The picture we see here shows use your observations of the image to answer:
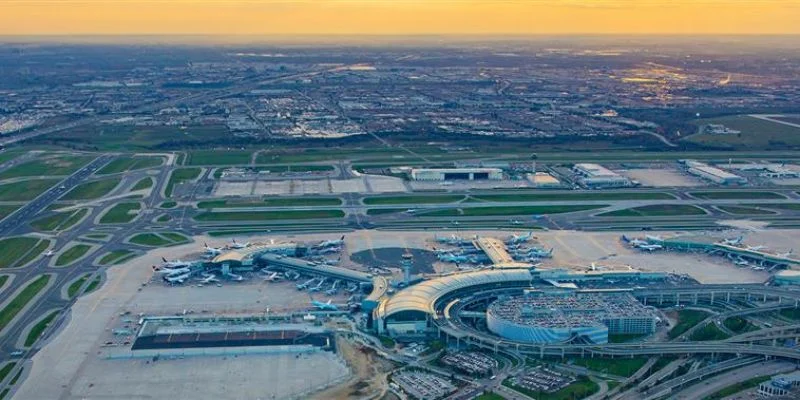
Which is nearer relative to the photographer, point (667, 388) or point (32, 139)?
point (667, 388)

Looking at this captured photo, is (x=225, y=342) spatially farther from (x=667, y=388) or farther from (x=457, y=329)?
(x=667, y=388)

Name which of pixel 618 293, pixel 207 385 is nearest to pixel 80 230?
pixel 207 385

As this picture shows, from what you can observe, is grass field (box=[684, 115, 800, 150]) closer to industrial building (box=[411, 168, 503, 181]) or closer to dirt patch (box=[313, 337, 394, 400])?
industrial building (box=[411, 168, 503, 181])

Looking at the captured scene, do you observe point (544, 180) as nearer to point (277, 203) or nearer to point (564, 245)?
point (564, 245)

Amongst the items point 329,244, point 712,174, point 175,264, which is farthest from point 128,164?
point 712,174

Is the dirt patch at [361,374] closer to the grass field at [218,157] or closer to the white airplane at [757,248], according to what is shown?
the white airplane at [757,248]

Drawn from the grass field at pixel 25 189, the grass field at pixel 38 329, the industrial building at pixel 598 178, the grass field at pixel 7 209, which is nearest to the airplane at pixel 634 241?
the industrial building at pixel 598 178
